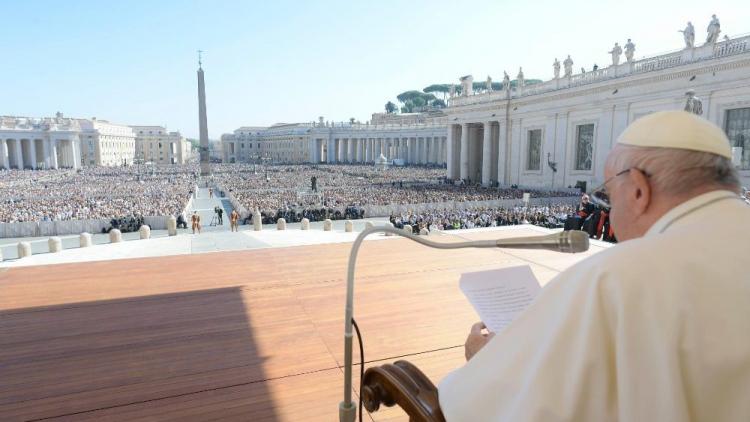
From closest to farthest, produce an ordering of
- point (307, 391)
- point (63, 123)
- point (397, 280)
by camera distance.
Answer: point (307, 391), point (397, 280), point (63, 123)

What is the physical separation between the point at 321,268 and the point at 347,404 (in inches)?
205

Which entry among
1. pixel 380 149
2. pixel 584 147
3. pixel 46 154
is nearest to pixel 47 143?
pixel 46 154

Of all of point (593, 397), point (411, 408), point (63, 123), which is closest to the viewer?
point (593, 397)

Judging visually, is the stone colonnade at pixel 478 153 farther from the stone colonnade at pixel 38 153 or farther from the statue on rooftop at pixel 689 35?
the stone colonnade at pixel 38 153

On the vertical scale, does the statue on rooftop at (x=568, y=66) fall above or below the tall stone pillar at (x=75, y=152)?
above

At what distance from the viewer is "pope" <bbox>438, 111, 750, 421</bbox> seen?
1.01 m

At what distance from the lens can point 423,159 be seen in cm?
9400

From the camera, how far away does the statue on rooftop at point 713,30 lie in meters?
24.8

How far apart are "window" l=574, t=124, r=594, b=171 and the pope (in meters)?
36.3

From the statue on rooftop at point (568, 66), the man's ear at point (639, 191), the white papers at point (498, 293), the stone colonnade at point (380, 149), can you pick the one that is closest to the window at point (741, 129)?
the statue on rooftop at point (568, 66)

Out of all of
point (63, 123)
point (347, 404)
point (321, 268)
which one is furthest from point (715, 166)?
point (63, 123)

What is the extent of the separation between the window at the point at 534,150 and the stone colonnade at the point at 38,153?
104268 mm

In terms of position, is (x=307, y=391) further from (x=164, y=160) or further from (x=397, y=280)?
(x=164, y=160)

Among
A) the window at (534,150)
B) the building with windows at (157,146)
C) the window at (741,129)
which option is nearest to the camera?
the window at (741,129)
